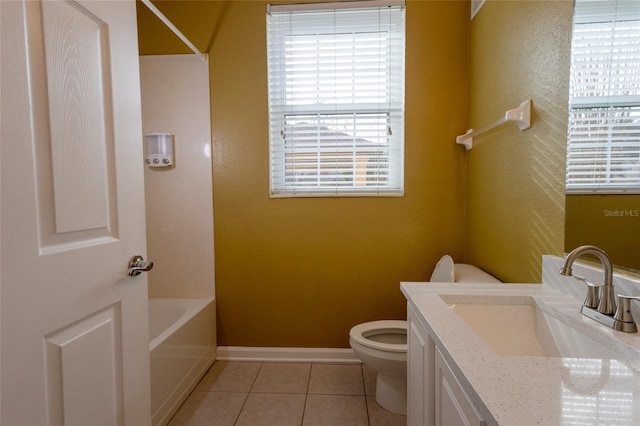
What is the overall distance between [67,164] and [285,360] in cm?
181

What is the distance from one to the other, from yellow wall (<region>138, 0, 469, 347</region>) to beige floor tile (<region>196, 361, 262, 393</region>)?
5.8 inches

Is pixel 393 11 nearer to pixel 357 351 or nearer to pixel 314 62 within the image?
pixel 314 62

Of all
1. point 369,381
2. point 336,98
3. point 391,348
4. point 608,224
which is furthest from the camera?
point 336,98

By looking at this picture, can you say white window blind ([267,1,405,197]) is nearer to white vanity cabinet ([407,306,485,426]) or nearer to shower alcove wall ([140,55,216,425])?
shower alcove wall ([140,55,216,425])

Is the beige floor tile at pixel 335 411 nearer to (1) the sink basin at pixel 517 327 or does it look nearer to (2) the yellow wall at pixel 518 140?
(1) the sink basin at pixel 517 327

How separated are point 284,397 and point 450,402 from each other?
1.25 metres

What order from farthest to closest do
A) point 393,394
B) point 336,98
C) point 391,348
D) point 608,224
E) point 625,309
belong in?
point 336,98
point 393,394
point 391,348
point 608,224
point 625,309

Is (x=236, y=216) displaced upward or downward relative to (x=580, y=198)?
downward

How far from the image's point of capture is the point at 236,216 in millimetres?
2098

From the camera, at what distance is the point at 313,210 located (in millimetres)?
2059

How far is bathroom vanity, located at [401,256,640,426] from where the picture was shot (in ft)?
1.66

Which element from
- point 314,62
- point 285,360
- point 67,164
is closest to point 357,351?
point 285,360

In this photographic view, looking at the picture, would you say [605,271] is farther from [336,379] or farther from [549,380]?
[336,379]

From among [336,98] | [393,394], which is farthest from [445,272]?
[336,98]
